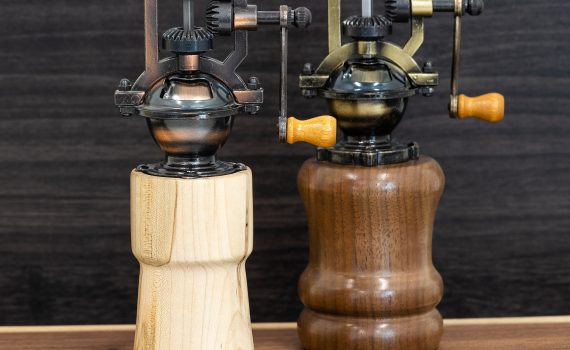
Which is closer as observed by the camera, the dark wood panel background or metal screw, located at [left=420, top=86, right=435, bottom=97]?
metal screw, located at [left=420, top=86, right=435, bottom=97]

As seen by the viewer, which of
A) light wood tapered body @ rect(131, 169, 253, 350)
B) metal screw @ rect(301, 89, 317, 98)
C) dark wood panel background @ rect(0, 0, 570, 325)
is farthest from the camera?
dark wood panel background @ rect(0, 0, 570, 325)

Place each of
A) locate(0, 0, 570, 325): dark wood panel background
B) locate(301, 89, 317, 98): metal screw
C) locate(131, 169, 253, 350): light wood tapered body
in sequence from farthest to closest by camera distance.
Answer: locate(0, 0, 570, 325): dark wood panel background, locate(301, 89, 317, 98): metal screw, locate(131, 169, 253, 350): light wood tapered body

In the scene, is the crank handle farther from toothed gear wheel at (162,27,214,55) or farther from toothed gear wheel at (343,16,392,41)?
toothed gear wheel at (162,27,214,55)

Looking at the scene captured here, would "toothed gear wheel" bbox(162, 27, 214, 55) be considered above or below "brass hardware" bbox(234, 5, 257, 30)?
below

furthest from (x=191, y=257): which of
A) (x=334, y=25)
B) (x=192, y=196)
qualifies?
(x=334, y=25)

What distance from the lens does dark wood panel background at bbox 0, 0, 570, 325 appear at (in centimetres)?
110

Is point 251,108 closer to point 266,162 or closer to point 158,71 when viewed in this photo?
point 158,71

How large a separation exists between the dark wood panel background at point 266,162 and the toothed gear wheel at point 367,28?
15 cm

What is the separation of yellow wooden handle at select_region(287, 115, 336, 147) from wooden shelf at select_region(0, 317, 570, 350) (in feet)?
0.71

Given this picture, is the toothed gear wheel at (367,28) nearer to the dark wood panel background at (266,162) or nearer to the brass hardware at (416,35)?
the brass hardware at (416,35)

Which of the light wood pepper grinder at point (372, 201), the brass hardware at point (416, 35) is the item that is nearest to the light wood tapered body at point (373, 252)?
the light wood pepper grinder at point (372, 201)

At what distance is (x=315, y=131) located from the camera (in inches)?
35.7

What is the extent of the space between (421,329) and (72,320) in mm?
389

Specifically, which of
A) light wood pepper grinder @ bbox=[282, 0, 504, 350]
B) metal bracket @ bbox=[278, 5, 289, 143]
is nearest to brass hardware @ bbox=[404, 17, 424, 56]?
light wood pepper grinder @ bbox=[282, 0, 504, 350]
